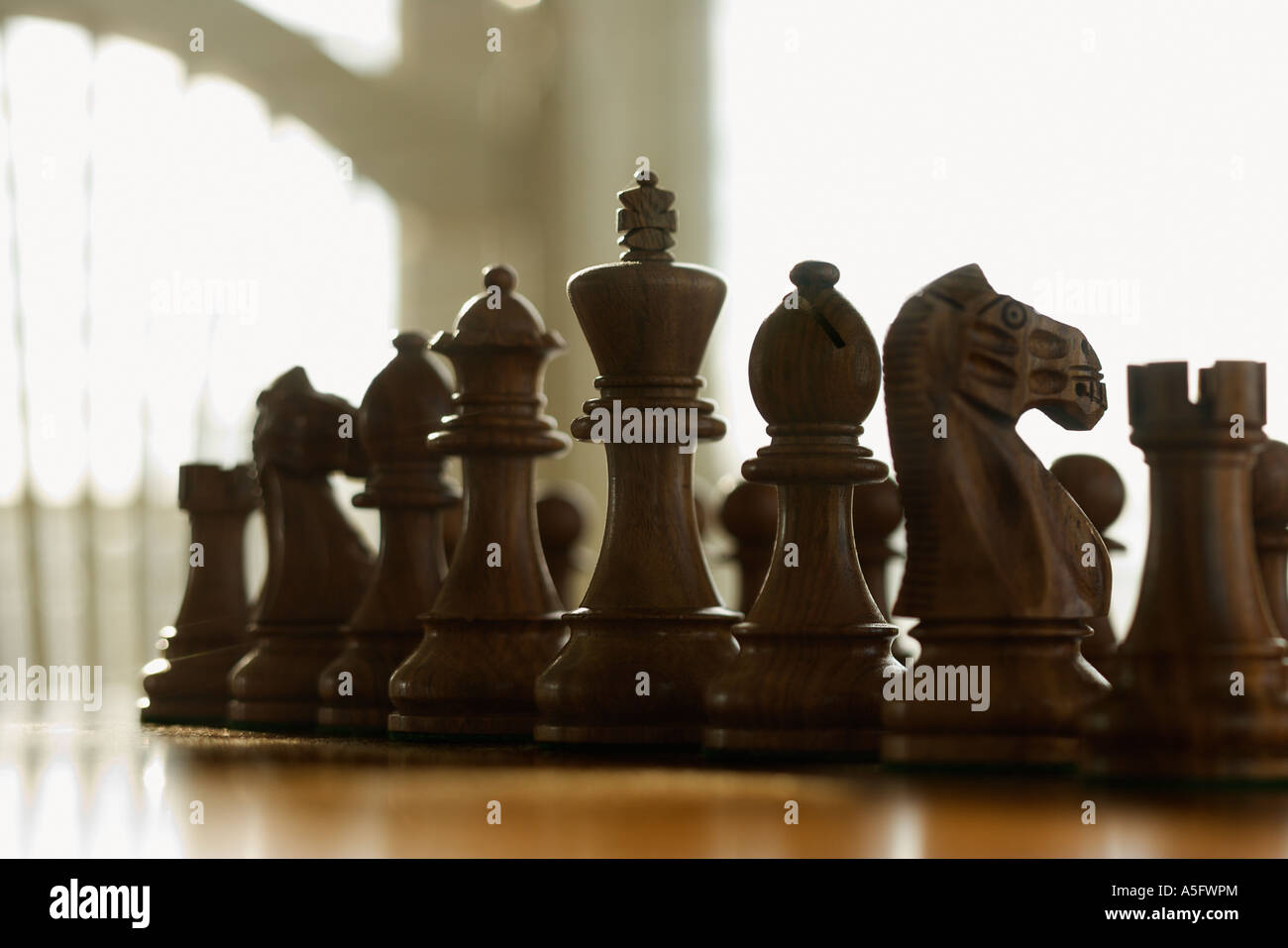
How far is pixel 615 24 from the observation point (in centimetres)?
460

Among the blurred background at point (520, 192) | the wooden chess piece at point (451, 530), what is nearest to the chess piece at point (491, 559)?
the wooden chess piece at point (451, 530)

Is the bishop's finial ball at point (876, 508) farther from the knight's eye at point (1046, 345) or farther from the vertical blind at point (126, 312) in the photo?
the vertical blind at point (126, 312)

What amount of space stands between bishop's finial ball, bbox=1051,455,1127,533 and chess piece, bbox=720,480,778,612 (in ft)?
0.98

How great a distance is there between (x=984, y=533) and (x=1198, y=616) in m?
0.12

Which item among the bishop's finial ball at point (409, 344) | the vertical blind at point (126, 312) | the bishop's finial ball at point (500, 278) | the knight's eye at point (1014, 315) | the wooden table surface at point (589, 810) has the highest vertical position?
the vertical blind at point (126, 312)

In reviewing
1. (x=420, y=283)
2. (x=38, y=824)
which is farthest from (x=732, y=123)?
(x=38, y=824)

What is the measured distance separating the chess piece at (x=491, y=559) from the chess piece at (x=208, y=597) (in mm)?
313

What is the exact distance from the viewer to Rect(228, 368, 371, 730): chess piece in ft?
3.90

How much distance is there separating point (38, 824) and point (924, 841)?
35cm

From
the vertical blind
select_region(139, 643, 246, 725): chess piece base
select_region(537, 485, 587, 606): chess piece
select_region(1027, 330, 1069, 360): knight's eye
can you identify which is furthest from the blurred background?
select_region(1027, 330, 1069, 360): knight's eye

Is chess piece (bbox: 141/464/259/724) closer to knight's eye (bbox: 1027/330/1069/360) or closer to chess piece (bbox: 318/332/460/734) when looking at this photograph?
chess piece (bbox: 318/332/460/734)

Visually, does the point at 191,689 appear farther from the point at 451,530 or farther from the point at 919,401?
the point at 919,401

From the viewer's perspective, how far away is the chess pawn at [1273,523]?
106cm

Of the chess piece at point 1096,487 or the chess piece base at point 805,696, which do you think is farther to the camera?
the chess piece at point 1096,487
